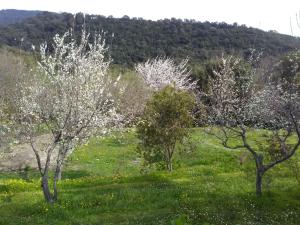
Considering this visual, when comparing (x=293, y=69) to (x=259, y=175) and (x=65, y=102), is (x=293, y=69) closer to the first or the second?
(x=259, y=175)

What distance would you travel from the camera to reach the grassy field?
15.5 metres

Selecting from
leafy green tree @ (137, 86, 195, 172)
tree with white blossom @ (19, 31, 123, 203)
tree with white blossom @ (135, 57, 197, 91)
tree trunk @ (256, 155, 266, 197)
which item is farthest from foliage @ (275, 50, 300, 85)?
tree with white blossom @ (135, 57, 197, 91)

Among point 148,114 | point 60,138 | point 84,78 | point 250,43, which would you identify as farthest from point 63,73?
point 250,43

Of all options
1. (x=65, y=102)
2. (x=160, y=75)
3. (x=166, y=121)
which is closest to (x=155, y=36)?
(x=160, y=75)

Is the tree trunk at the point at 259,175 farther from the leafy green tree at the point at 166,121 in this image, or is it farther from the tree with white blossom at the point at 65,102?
the leafy green tree at the point at 166,121

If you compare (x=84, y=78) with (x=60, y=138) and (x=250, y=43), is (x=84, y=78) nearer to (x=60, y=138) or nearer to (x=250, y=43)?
(x=60, y=138)

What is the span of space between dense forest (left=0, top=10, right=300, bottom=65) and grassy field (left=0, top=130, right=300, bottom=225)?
56208 mm

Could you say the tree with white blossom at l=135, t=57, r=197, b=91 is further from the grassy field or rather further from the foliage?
the grassy field

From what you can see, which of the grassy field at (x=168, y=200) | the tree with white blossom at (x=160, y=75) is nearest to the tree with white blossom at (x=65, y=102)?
the grassy field at (x=168, y=200)

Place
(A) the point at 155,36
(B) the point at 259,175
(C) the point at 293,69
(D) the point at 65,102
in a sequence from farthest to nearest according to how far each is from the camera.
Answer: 1. (A) the point at 155,36
2. (C) the point at 293,69
3. (D) the point at 65,102
4. (B) the point at 259,175

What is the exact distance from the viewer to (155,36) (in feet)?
318

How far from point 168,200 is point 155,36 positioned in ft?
269

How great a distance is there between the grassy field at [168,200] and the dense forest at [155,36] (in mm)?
56208

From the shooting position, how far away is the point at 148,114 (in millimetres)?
24016
